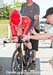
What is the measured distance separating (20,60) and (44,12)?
18.1 inches

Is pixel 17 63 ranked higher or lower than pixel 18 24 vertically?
lower

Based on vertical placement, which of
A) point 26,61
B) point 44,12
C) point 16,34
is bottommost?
point 26,61

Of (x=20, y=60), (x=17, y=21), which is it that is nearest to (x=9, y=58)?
(x=20, y=60)

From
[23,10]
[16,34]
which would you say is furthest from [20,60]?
[23,10]

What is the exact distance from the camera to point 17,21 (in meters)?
2.13

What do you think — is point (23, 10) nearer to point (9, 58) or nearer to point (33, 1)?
point (33, 1)

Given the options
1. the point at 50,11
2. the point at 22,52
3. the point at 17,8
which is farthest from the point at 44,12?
the point at 22,52

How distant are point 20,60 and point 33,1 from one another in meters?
0.52

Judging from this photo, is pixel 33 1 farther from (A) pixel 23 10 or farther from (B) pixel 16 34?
(B) pixel 16 34

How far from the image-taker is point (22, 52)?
2.16 meters

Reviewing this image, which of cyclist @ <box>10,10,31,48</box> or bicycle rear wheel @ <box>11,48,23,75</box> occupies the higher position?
cyclist @ <box>10,10,31,48</box>

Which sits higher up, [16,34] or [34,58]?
[16,34]

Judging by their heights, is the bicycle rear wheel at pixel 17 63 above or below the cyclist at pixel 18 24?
below

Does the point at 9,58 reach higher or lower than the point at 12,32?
lower
